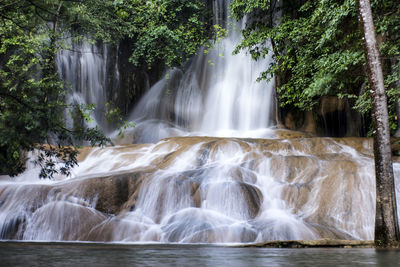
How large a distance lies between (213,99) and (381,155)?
669 inches

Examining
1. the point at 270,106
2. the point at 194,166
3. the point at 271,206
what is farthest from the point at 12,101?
the point at 270,106

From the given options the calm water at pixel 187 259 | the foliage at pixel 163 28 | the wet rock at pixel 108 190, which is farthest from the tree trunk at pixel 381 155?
the foliage at pixel 163 28

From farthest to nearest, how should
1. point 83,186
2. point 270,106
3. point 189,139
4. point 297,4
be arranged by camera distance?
point 270,106 < point 297,4 < point 189,139 < point 83,186

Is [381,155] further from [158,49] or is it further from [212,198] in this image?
[158,49]

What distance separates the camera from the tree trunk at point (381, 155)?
18.0ft

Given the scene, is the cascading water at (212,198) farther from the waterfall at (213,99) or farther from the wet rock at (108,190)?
the waterfall at (213,99)

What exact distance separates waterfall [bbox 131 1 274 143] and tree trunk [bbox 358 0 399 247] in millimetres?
12033

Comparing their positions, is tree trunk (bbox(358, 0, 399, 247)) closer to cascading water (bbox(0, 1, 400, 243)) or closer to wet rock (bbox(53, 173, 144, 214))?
cascading water (bbox(0, 1, 400, 243))

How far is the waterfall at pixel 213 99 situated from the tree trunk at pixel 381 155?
1203cm

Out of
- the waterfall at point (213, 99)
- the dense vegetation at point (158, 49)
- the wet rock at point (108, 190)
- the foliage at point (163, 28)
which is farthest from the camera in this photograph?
the foliage at point (163, 28)

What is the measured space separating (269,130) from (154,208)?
10.2 metres

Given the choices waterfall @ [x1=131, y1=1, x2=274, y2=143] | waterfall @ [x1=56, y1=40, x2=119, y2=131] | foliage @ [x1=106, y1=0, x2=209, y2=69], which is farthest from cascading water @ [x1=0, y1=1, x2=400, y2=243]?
waterfall @ [x1=56, y1=40, x2=119, y2=131]

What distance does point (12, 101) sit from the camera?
396cm

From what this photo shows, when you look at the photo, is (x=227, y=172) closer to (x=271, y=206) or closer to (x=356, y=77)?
(x=271, y=206)
